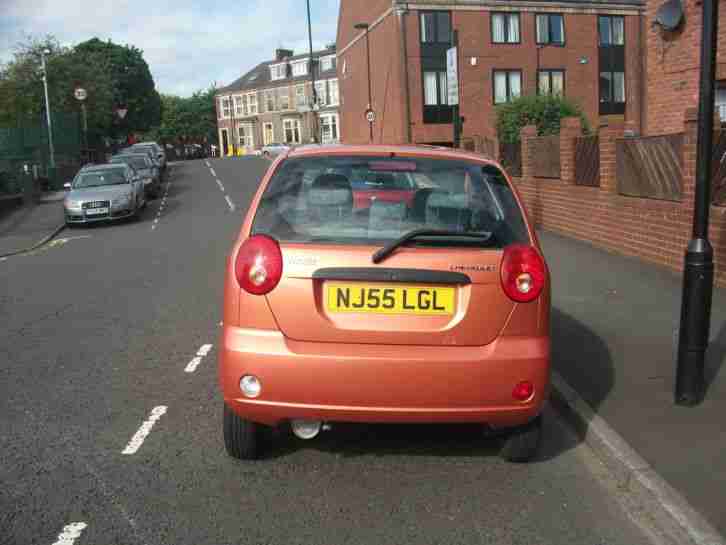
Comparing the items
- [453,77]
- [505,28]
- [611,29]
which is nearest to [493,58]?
[505,28]

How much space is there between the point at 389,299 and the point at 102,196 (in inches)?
746

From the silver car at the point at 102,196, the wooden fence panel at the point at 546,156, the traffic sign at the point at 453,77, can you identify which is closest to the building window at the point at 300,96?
the silver car at the point at 102,196

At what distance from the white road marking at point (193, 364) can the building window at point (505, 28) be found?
41.7 metres

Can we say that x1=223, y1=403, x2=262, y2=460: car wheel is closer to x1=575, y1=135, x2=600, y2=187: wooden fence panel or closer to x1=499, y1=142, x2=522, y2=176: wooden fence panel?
x1=575, y1=135, x2=600, y2=187: wooden fence panel

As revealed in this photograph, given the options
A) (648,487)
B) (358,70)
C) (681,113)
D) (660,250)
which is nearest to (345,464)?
(648,487)

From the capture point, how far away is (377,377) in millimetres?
3824

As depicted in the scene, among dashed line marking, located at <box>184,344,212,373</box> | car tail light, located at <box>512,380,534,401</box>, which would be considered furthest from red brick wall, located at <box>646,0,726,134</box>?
car tail light, located at <box>512,380,534,401</box>

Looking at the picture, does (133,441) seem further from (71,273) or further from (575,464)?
(71,273)

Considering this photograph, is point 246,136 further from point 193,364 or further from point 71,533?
point 71,533

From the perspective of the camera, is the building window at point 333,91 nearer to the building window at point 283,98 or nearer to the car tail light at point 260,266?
the building window at point 283,98

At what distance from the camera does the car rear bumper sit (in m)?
3.82

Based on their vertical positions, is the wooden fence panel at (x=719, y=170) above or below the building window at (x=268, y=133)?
below

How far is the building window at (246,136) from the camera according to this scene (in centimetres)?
9738

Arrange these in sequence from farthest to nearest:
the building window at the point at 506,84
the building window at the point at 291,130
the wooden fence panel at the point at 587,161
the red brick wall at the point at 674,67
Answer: the building window at the point at 291,130, the building window at the point at 506,84, the red brick wall at the point at 674,67, the wooden fence panel at the point at 587,161
